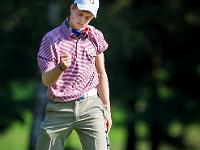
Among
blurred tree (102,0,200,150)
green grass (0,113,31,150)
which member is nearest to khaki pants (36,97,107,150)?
blurred tree (102,0,200,150)

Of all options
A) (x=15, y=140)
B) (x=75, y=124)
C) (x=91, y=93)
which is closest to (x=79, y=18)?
(x=91, y=93)

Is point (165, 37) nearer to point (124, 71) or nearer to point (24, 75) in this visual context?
point (124, 71)

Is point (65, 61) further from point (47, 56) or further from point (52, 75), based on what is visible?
point (47, 56)

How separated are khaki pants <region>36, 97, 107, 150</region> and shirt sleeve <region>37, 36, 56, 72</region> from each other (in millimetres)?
383

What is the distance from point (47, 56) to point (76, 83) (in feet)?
1.07

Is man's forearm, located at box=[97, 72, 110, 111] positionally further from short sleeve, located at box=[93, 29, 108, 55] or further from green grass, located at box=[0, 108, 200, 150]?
green grass, located at box=[0, 108, 200, 150]

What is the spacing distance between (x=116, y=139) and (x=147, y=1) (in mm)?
10417

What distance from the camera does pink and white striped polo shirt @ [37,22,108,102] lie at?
7.35m

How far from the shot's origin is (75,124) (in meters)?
7.56

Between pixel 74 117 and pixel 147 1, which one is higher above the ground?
pixel 147 1

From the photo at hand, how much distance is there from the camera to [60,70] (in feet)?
22.9

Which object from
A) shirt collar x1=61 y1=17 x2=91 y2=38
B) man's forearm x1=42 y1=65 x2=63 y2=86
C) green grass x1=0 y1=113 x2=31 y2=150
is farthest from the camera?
green grass x1=0 y1=113 x2=31 y2=150

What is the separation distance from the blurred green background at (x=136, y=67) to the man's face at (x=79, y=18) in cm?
1207

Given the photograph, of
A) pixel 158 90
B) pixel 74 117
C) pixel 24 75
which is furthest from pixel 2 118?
pixel 74 117
